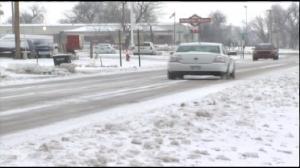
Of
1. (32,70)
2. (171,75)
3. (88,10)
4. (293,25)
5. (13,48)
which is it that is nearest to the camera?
(88,10)

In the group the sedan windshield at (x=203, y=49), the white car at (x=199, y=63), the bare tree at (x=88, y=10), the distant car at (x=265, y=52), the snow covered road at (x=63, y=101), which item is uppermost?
the bare tree at (x=88, y=10)

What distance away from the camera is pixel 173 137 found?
29.9ft

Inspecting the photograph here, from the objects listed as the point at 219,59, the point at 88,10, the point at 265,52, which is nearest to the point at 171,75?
the point at 219,59

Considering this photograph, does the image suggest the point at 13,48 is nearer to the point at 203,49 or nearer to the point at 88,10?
the point at 203,49

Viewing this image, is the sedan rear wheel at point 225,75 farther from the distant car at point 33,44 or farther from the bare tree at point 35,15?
the distant car at point 33,44

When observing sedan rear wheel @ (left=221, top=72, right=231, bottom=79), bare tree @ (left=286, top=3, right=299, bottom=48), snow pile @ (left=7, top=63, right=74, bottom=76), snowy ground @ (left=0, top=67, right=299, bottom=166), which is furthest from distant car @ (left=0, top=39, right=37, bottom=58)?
bare tree @ (left=286, top=3, right=299, bottom=48)

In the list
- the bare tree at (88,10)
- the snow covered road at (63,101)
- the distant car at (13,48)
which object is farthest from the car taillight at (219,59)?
the distant car at (13,48)

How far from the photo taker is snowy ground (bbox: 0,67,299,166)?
735cm

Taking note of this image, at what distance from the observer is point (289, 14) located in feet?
345

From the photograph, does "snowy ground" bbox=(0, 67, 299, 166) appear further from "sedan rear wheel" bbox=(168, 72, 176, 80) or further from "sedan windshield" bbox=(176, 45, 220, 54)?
"sedan windshield" bbox=(176, 45, 220, 54)

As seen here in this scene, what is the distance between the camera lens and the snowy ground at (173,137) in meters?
7.35

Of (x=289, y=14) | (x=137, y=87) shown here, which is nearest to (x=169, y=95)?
(x=137, y=87)

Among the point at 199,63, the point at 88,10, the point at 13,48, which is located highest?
the point at 88,10

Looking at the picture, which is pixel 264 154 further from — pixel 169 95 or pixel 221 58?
pixel 221 58
